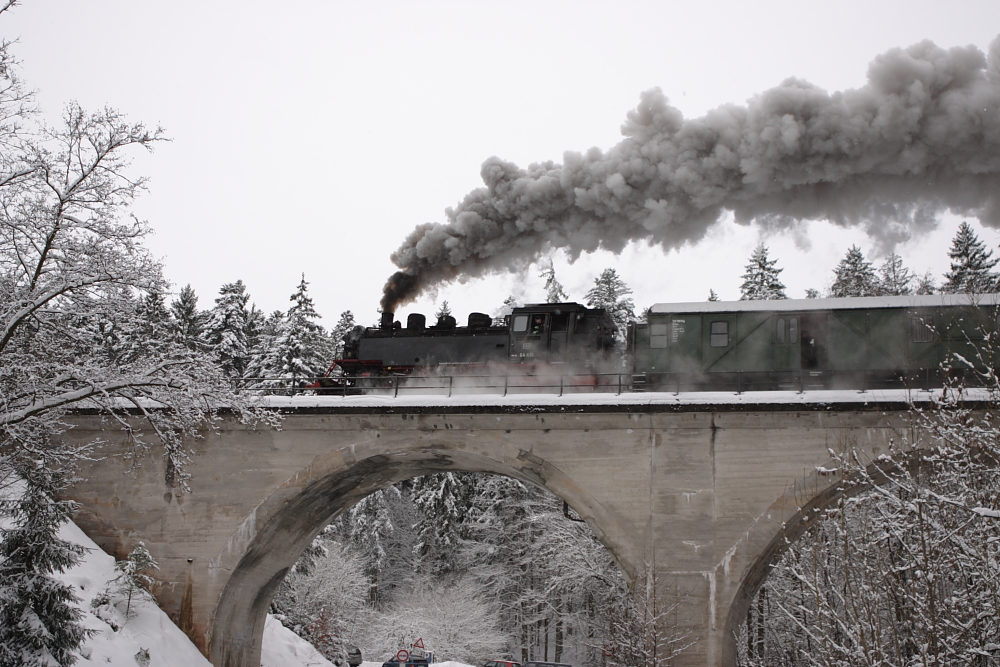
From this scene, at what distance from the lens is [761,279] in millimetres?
48938

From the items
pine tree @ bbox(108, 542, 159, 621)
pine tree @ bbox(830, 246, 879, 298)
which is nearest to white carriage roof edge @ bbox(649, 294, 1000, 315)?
pine tree @ bbox(108, 542, 159, 621)

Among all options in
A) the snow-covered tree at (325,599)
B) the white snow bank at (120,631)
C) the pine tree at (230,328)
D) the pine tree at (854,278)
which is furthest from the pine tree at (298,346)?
the pine tree at (854,278)

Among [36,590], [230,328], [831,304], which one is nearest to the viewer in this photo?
[36,590]

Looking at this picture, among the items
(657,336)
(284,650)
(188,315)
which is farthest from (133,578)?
(188,315)

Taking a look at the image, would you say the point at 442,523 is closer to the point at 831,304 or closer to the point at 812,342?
the point at 812,342

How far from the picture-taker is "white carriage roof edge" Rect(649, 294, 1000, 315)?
63.5 ft

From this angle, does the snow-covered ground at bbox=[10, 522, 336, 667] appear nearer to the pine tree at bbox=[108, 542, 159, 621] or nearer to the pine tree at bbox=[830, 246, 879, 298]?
the pine tree at bbox=[108, 542, 159, 621]

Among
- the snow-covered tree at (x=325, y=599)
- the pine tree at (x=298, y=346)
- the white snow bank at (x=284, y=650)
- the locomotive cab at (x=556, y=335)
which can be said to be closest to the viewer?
the white snow bank at (x=284, y=650)

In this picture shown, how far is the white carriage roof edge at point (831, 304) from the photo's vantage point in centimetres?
1936

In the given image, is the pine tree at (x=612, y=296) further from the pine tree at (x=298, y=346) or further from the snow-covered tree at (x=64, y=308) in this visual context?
the snow-covered tree at (x=64, y=308)

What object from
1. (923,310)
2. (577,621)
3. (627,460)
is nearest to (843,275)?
(577,621)

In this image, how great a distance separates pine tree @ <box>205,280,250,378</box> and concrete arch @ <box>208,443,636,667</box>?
919 inches

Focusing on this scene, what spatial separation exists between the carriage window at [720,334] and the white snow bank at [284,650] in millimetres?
15266

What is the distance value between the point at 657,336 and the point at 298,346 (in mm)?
23354
